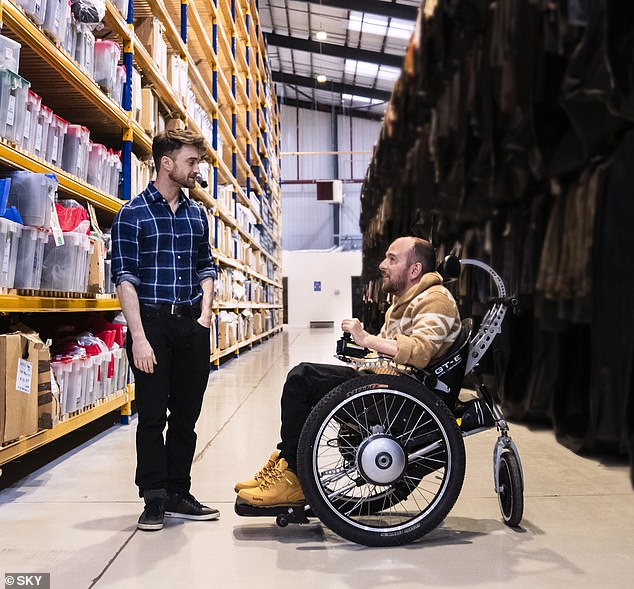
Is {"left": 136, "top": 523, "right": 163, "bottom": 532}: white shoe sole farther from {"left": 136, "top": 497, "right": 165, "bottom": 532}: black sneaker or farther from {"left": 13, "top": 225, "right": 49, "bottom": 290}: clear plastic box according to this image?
{"left": 13, "top": 225, "right": 49, "bottom": 290}: clear plastic box

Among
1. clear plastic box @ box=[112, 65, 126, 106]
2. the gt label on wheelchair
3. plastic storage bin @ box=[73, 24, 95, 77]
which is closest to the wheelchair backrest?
the gt label on wheelchair

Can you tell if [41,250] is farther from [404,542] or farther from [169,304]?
[404,542]

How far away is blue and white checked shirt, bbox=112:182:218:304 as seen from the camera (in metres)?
2.54

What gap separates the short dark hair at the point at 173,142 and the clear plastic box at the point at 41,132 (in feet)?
3.02

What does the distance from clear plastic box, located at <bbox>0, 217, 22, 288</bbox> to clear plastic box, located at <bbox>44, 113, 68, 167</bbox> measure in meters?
0.76

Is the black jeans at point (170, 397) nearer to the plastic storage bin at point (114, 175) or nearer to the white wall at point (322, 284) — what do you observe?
the plastic storage bin at point (114, 175)

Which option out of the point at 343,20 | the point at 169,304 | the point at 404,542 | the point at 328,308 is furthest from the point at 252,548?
the point at 328,308

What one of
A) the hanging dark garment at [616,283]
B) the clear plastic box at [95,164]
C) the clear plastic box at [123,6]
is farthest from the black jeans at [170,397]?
the clear plastic box at [123,6]

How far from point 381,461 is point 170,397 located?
2.90ft

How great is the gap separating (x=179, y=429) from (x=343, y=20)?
2.04 m

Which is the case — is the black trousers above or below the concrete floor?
above

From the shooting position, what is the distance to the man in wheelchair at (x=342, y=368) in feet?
7.61

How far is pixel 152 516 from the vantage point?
2.49 meters

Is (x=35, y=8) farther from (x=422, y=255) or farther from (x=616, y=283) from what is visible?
(x=616, y=283)
